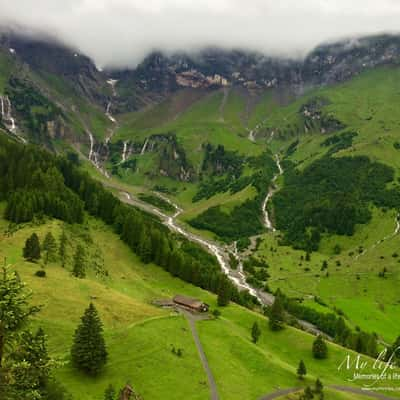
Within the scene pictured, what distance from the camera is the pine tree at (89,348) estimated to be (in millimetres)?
60469

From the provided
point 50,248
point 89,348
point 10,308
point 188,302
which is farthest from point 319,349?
point 10,308

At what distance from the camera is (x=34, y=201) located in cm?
14500

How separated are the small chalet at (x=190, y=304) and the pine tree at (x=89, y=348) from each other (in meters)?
38.9

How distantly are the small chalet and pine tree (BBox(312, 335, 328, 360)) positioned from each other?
2648 centimetres

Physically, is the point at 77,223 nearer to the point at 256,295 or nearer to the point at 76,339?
the point at 256,295

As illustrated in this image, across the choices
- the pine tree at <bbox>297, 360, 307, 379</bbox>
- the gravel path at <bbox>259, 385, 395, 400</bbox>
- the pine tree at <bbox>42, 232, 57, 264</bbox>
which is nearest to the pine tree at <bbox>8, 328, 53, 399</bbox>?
the gravel path at <bbox>259, 385, 395, 400</bbox>

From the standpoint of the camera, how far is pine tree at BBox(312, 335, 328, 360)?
8675 cm

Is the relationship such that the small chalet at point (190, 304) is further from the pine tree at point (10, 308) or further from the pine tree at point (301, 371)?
the pine tree at point (10, 308)

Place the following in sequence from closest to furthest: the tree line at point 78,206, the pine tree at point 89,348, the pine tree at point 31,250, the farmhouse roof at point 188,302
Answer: the pine tree at point 89,348 → the farmhouse roof at point 188,302 → the pine tree at point 31,250 → the tree line at point 78,206

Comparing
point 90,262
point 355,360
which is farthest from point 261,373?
point 90,262

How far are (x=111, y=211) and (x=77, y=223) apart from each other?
17509 millimetres

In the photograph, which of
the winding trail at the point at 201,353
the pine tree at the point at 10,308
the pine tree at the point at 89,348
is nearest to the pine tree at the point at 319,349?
the winding trail at the point at 201,353

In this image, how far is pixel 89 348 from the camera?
6106cm

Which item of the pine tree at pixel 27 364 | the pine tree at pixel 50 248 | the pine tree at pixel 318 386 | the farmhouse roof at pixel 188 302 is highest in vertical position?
the pine tree at pixel 27 364
